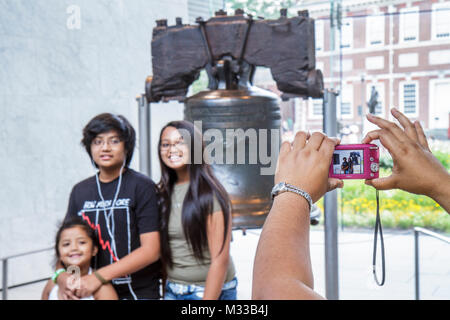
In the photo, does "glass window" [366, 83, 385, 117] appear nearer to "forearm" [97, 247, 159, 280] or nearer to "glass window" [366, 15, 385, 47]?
"glass window" [366, 15, 385, 47]

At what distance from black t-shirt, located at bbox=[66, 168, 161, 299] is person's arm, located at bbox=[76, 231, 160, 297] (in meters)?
0.04

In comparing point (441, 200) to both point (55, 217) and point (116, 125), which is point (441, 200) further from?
A: point (55, 217)

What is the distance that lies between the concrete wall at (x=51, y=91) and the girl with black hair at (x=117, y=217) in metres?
2.20

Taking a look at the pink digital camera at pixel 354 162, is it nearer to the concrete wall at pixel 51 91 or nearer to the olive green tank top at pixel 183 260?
the olive green tank top at pixel 183 260

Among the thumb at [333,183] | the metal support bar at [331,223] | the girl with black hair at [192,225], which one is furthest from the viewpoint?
the metal support bar at [331,223]

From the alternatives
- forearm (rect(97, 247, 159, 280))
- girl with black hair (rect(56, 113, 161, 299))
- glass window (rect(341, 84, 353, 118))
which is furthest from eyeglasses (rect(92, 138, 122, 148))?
glass window (rect(341, 84, 353, 118))

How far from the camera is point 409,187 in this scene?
0.75m

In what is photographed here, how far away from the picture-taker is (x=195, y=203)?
6.33 feet

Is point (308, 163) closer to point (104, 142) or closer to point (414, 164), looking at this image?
point (414, 164)

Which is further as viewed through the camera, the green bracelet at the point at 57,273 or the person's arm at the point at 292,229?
the green bracelet at the point at 57,273

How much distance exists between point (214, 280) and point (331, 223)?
33.0 inches

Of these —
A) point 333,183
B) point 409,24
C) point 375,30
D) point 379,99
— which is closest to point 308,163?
point 333,183

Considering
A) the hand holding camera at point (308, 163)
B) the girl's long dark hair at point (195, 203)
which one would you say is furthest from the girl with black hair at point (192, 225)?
the hand holding camera at point (308, 163)

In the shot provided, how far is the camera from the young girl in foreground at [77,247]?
72.7 inches
